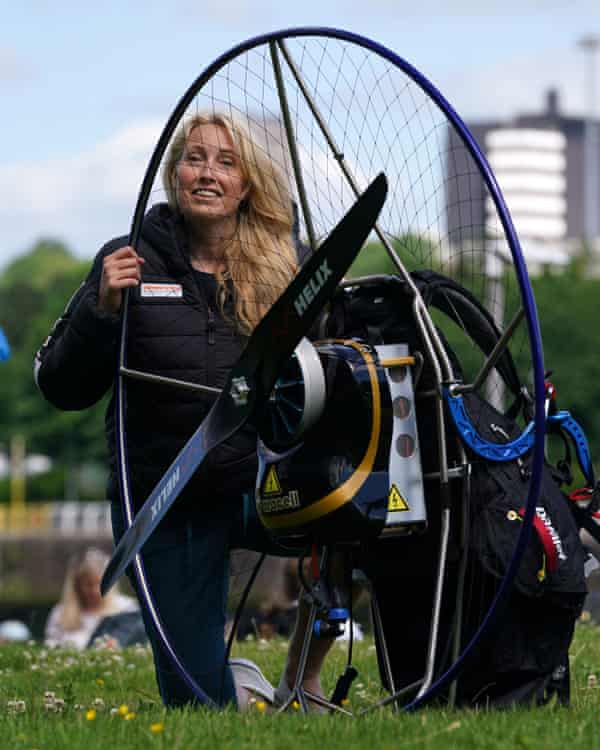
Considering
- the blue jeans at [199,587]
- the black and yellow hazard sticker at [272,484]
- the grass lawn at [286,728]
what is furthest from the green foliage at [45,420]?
the black and yellow hazard sticker at [272,484]

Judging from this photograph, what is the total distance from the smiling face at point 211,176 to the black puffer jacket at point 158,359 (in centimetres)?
17

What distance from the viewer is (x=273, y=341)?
594 cm

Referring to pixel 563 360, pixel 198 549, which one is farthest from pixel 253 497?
pixel 563 360

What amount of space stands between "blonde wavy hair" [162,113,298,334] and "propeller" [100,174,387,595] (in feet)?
2.20

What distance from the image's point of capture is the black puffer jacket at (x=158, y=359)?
6668 mm

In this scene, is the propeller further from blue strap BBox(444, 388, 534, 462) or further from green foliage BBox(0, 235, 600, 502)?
green foliage BBox(0, 235, 600, 502)

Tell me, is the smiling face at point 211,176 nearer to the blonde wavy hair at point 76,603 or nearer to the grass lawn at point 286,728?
the grass lawn at point 286,728

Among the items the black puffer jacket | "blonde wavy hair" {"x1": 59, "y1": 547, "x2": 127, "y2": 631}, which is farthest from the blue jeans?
"blonde wavy hair" {"x1": 59, "y1": 547, "x2": 127, "y2": 631}

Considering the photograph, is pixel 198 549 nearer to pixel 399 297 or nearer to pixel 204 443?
pixel 204 443

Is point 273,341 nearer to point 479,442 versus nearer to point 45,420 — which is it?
point 479,442

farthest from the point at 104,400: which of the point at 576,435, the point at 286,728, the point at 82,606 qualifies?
the point at 286,728

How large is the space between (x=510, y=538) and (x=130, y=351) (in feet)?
5.69

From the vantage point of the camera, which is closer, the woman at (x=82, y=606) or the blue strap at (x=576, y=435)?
the blue strap at (x=576, y=435)

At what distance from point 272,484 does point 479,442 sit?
0.66m
